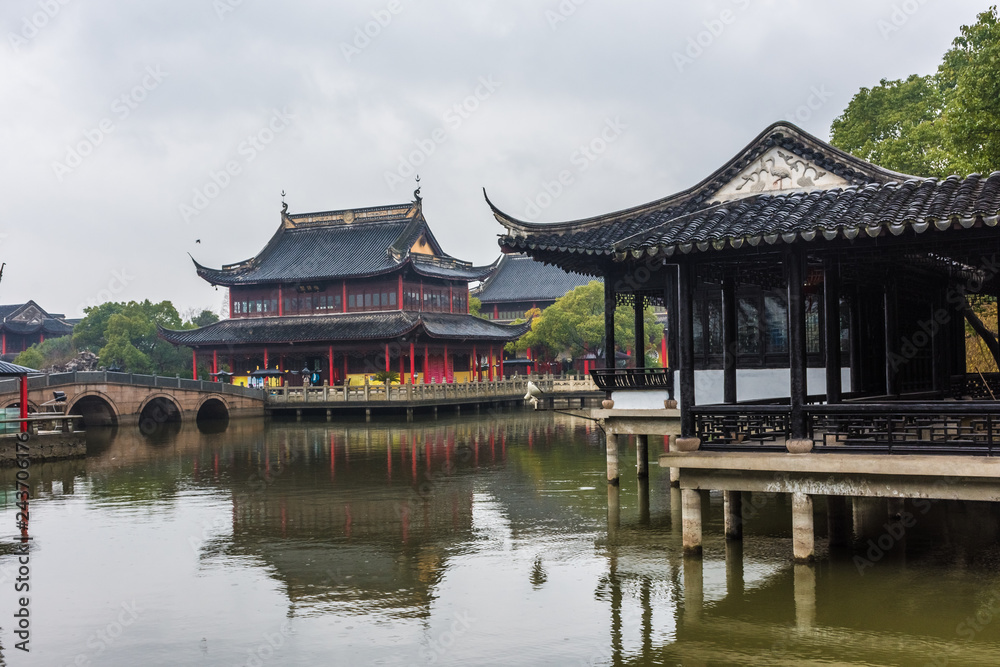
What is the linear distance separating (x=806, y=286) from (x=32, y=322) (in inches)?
2962

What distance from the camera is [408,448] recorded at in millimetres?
31875

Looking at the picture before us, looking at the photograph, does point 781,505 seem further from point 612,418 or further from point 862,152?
point 862,152

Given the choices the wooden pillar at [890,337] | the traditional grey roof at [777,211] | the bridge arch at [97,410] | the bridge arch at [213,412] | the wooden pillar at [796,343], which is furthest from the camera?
the bridge arch at [213,412]

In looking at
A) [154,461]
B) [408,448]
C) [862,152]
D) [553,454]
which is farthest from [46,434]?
[862,152]

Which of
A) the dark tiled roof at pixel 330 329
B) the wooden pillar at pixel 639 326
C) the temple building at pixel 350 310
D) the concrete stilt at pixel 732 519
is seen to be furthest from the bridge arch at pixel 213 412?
the concrete stilt at pixel 732 519

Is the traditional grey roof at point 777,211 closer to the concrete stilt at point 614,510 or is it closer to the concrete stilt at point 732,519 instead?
the concrete stilt at point 732,519

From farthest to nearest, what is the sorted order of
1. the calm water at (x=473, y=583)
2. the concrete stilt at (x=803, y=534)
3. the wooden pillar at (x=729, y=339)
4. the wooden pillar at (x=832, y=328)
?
the wooden pillar at (x=729, y=339), the wooden pillar at (x=832, y=328), the concrete stilt at (x=803, y=534), the calm water at (x=473, y=583)

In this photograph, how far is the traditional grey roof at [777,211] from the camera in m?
11.4

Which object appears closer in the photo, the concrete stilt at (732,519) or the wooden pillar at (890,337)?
the concrete stilt at (732,519)

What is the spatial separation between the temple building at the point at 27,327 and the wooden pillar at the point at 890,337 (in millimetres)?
71371

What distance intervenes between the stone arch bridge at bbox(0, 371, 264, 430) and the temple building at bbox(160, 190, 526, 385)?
4635 mm

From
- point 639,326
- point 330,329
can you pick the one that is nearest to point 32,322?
point 330,329

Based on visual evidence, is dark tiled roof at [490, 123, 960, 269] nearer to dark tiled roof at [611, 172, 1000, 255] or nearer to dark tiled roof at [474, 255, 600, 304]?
dark tiled roof at [611, 172, 1000, 255]

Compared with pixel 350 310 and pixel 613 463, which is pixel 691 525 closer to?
pixel 613 463
